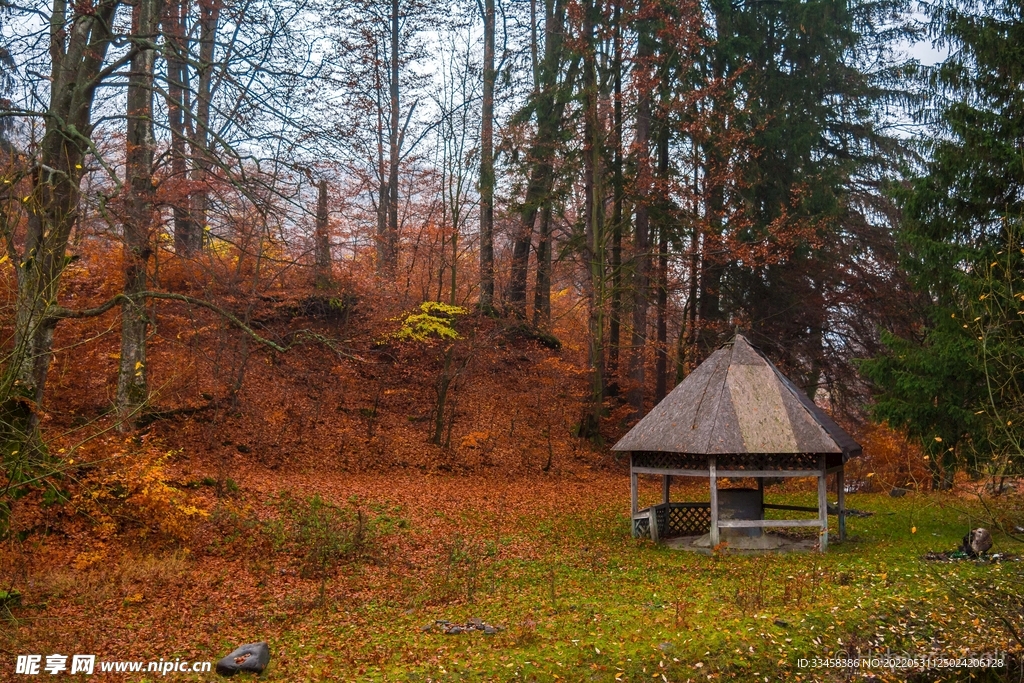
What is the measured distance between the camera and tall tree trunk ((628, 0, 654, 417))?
24641 millimetres

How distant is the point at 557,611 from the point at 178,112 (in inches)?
798

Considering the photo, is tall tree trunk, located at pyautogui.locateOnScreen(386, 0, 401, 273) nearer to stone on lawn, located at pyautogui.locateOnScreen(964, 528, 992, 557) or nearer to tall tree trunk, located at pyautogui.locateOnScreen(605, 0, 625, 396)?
tall tree trunk, located at pyautogui.locateOnScreen(605, 0, 625, 396)

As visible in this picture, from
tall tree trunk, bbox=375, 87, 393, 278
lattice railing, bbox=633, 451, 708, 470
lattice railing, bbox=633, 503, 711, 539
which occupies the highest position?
tall tree trunk, bbox=375, 87, 393, 278

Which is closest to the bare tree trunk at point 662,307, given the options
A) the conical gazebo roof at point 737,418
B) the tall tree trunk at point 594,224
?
the tall tree trunk at point 594,224

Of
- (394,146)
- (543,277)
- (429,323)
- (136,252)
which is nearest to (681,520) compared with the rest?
(429,323)

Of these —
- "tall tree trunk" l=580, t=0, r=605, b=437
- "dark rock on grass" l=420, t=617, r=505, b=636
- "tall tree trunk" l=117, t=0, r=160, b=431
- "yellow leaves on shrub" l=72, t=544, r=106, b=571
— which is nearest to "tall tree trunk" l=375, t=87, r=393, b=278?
"tall tree trunk" l=580, t=0, r=605, b=437

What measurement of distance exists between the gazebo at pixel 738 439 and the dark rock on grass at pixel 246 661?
815 centimetres

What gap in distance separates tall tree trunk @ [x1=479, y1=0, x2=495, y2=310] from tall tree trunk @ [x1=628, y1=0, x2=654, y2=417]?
467cm

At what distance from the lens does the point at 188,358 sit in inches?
731

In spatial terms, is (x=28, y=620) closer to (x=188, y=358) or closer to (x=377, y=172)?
(x=188, y=358)

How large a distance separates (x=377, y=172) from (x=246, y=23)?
56.6 ft

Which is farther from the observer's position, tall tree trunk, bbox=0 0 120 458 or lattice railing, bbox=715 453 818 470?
lattice railing, bbox=715 453 818 470

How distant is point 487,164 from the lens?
87.1 feet

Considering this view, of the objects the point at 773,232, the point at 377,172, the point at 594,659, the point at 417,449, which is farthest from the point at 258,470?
the point at 773,232
